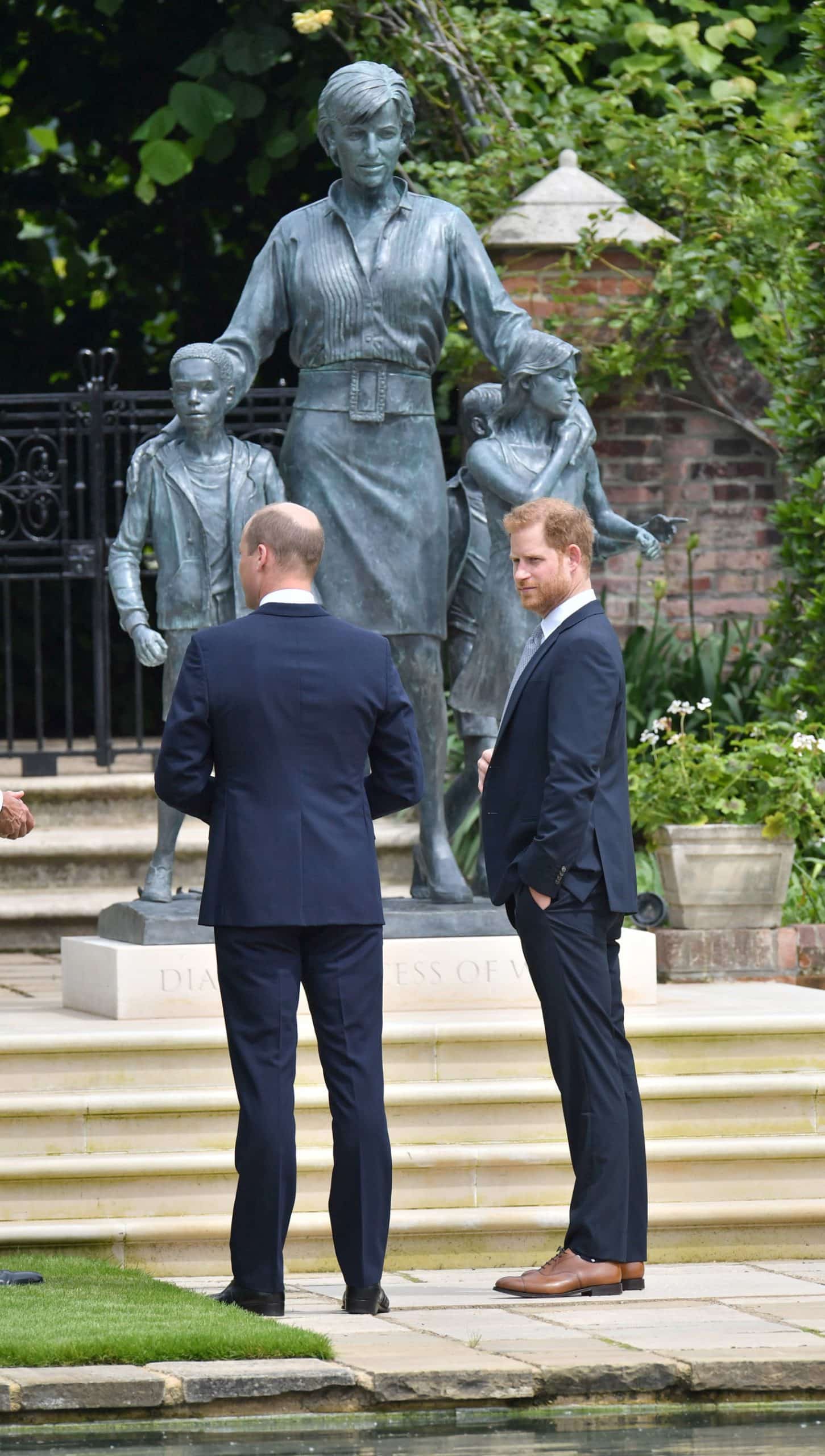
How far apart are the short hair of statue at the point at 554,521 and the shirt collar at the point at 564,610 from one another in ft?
0.36

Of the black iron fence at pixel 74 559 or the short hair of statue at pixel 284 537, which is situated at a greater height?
the black iron fence at pixel 74 559

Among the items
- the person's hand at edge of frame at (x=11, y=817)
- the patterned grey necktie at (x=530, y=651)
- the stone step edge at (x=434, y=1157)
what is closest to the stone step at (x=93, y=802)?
the stone step edge at (x=434, y=1157)

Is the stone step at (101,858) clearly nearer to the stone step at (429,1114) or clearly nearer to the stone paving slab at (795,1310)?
the stone step at (429,1114)

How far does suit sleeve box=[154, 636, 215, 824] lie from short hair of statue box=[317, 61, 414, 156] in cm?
207

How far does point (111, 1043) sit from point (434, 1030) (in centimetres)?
77

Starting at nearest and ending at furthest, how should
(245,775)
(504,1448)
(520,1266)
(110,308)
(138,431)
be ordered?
(504,1448) < (245,775) < (520,1266) < (138,431) < (110,308)

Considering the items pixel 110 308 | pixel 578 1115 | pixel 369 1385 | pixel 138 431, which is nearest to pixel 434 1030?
pixel 578 1115

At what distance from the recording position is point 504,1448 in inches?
144

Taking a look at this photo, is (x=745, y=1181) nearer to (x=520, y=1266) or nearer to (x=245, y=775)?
(x=520, y=1266)

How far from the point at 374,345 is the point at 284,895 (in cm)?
216

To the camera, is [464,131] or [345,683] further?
[464,131]

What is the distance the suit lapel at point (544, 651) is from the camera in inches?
188

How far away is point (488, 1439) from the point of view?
3727 millimetres

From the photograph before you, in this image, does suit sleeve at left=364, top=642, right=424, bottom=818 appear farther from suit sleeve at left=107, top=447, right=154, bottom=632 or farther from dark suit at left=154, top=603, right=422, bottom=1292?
suit sleeve at left=107, top=447, right=154, bottom=632
